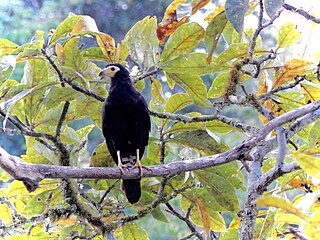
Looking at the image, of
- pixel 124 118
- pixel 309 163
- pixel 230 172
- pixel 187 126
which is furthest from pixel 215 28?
pixel 309 163

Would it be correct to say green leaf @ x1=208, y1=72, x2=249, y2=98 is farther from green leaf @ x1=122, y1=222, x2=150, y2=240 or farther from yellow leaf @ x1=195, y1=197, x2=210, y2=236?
green leaf @ x1=122, y1=222, x2=150, y2=240

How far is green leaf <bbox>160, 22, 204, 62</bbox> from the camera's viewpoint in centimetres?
276

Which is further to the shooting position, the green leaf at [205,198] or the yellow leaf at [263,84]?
the green leaf at [205,198]

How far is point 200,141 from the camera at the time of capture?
9.42ft

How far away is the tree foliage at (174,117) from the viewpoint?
254cm

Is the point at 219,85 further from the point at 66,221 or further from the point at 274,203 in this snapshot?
the point at 274,203

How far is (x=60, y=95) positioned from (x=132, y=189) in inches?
25.6

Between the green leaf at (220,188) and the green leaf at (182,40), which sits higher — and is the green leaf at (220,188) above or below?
below

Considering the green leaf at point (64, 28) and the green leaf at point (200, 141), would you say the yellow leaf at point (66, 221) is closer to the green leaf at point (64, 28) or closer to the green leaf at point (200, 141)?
the green leaf at point (200, 141)

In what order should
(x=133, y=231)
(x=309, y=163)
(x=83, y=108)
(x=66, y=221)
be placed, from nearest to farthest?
(x=309, y=163) < (x=83, y=108) < (x=133, y=231) < (x=66, y=221)

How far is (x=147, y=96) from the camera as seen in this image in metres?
8.05

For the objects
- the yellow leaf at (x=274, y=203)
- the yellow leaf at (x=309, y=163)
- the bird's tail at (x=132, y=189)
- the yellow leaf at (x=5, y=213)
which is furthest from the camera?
the yellow leaf at (x=5, y=213)

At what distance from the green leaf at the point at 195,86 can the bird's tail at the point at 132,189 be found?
20.5 inches

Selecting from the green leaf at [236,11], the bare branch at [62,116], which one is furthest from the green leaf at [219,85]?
the bare branch at [62,116]
